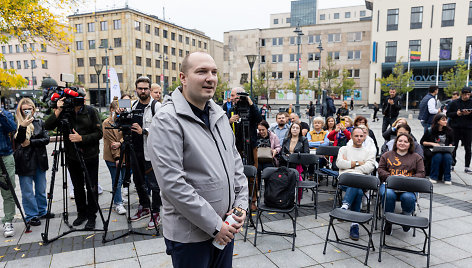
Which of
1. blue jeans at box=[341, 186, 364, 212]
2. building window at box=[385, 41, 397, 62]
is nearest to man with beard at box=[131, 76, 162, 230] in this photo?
blue jeans at box=[341, 186, 364, 212]

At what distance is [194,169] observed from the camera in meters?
1.91

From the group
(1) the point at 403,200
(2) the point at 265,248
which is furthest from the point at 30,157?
(1) the point at 403,200

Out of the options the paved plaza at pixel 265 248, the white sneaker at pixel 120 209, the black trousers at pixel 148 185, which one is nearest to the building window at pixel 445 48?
the paved plaza at pixel 265 248

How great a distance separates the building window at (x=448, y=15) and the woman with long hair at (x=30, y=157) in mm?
50616

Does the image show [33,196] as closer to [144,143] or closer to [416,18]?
[144,143]

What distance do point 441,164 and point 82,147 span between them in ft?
26.7

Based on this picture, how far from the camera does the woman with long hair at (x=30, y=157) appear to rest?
183 inches

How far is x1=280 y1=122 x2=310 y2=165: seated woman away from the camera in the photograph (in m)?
6.69

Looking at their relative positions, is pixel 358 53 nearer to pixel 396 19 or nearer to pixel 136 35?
pixel 396 19

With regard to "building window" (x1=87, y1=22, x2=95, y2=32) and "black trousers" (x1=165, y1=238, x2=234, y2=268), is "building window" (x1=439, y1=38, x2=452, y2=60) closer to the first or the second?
"black trousers" (x1=165, y1=238, x2=234, y2=268)

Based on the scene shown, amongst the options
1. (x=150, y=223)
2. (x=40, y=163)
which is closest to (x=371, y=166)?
(x=150, y=223)

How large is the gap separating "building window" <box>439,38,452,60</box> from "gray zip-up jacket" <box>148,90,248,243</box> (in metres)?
50.3

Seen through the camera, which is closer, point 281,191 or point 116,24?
point 281,191

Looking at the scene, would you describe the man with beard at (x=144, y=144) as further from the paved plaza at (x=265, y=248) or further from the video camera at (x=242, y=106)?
the video camera at (x=242, y=106)
